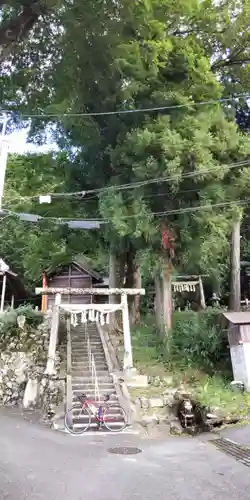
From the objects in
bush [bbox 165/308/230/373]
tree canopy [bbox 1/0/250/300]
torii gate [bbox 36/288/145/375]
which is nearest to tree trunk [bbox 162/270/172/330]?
bush [bbox 165/308/230/373]

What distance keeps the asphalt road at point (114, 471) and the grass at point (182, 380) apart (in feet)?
6.07

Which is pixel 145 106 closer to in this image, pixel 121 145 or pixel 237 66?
pixel 121 145

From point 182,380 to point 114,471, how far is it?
7876 millimetres

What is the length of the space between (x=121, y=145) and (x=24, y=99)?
7828 millimetres

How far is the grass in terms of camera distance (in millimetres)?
11609

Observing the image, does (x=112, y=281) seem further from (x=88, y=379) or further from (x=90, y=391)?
(x=90, y=391)

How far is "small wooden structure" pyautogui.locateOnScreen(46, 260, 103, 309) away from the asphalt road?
16.8 meters

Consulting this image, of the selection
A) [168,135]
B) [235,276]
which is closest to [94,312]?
[168,135]

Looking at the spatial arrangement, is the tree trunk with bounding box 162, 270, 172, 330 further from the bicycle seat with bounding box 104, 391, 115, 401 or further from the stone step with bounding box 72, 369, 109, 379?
the bicycle seat with bounding box 104, 391, 115, 401

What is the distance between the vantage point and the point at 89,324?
19.8m

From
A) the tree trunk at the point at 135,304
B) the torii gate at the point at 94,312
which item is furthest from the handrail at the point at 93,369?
the tree trunk at the point at 135,304

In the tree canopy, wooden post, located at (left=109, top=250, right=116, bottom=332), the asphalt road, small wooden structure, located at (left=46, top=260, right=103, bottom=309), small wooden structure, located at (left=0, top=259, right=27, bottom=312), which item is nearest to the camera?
the asphalt road

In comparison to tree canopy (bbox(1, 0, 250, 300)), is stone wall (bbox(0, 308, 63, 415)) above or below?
below

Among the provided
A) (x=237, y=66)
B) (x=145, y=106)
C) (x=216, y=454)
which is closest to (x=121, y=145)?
(x=145, y=106)
